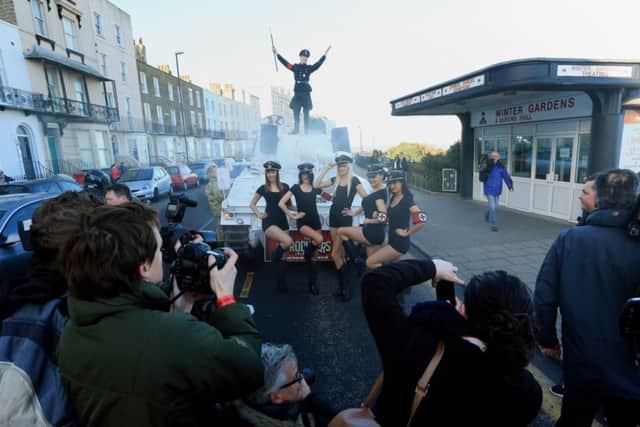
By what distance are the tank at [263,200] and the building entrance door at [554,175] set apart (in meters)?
5.84

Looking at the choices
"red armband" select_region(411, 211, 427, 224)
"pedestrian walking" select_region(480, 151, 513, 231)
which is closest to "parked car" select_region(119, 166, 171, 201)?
"pedestrian walking" select_region(480, 151, 513, 231)

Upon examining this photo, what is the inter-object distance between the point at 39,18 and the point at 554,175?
2791 cm

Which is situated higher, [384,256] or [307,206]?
[307,206]

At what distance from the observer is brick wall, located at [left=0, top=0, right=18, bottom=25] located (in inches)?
764

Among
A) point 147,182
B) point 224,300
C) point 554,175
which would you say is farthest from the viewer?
point 147,182

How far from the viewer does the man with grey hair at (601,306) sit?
6.56 feet

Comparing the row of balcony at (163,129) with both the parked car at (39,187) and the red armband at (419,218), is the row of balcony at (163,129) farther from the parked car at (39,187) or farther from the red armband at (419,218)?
the red armband at (419,218)

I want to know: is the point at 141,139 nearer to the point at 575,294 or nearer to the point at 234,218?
the point at 234,218

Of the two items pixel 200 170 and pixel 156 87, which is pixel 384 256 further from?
pixel 156 87

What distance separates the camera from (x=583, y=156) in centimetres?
896

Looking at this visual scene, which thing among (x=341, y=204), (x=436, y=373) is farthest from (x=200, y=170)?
(x=436, y=373)

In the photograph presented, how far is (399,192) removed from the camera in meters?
4.88

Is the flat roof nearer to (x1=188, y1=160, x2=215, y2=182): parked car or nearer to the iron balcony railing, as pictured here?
(x1=188, y1=160, x2=215, y2=182): parked car

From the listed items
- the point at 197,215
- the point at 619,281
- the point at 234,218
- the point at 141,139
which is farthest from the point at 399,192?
the point at 141,139
